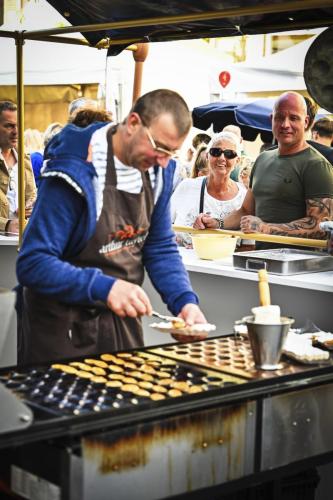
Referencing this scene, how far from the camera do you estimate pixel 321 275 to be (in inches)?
160

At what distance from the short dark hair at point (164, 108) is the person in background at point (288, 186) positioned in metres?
1.70

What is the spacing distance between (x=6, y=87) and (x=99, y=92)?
58.4 inches

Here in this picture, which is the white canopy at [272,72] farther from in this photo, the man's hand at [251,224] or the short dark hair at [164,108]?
the short dark hair at [164,108]

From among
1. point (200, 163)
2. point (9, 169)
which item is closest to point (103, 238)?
point (200, 163)

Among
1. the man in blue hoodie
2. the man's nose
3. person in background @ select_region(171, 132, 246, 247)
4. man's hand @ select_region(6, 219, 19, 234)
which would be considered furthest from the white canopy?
the man's nose

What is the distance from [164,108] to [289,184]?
1.84m

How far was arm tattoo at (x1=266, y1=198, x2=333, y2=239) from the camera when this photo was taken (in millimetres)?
4442

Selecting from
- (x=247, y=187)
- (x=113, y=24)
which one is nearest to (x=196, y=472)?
(x=113, y=24)

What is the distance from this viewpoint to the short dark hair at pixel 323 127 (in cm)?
471

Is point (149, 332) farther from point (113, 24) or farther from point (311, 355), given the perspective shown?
point (311, 355)

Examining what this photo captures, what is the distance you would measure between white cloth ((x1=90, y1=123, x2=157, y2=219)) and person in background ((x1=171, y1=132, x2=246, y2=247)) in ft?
6.35

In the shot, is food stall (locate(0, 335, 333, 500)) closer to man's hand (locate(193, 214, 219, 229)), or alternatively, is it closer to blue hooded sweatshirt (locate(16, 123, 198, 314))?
blue hooded sweatshirt (locate(16, 123, 198, 314))

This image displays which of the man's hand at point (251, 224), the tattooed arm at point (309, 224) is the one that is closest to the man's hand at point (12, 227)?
the man's hand at point (251, 224)

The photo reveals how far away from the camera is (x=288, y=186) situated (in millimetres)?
4598
